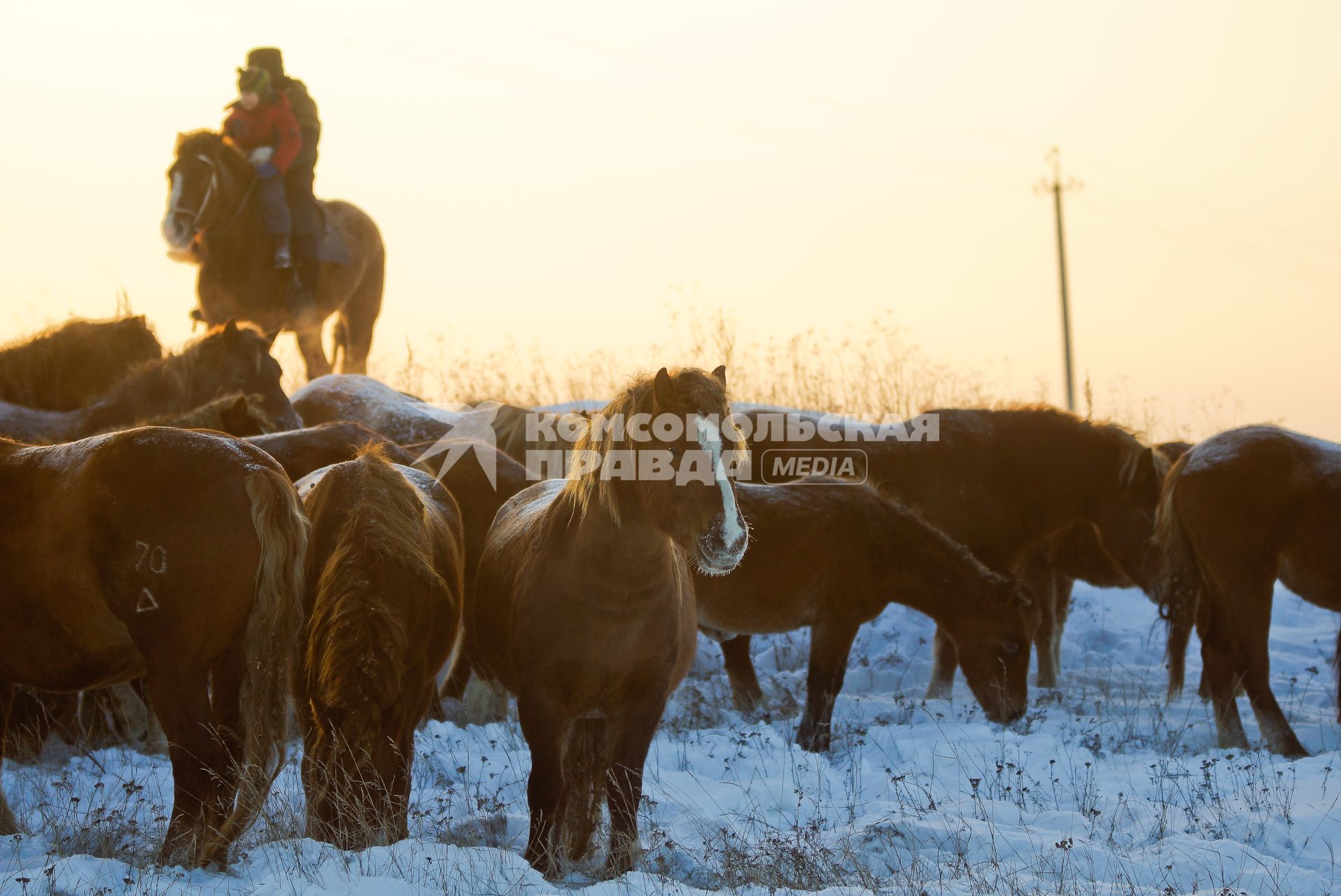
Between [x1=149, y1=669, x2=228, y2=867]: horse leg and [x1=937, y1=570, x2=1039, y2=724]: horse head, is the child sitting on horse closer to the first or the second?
[x1=937, y1=570, x2=1039, y2=724]: horse head

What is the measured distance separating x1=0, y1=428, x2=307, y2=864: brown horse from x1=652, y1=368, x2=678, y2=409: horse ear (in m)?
1.37

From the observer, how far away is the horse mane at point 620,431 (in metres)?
4.50

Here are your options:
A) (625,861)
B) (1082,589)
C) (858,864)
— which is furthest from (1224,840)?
(1082,589)

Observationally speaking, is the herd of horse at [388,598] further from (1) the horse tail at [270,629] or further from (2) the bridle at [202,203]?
(2) the bridle at [202,203]

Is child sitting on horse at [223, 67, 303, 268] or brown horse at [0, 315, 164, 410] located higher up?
child sitting on horse at [223, 67, 303, 268]

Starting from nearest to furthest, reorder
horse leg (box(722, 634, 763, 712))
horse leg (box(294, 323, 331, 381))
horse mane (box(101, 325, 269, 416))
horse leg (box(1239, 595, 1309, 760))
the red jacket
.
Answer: horse leg (box(1239, 595, 1309, 760))
horse leg (box(722, 634, 763, 712))
horse mane (box(101, 325, 269, 416))
the red jacket
horse leg (box(294, 323, 331, 381))

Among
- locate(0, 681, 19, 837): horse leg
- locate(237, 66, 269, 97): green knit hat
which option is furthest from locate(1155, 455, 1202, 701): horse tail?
locate(237, 66, 269, 97): green knit hat

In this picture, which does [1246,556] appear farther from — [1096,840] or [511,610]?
[511,610]

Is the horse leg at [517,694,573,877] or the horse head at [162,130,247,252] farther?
the horse head at [162,130,247,252]

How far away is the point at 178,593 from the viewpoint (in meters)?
4.37

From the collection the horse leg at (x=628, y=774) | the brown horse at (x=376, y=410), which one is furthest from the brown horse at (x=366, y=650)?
the brown horse at (x=376, y=410)

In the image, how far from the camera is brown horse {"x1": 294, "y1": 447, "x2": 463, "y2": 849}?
4.55 metres

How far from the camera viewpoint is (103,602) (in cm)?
450

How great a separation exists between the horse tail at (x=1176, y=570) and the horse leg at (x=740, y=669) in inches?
96.0
